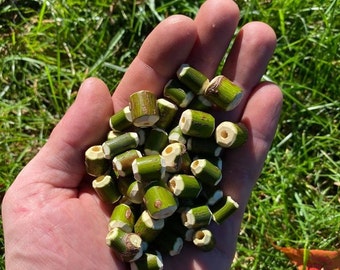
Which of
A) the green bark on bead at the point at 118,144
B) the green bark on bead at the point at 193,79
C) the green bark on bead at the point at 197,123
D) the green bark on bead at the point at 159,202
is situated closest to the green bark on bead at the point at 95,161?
the green bark on bead at the point at 118,144

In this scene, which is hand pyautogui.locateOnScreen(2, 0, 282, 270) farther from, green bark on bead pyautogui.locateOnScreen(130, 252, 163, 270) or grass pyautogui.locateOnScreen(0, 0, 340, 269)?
grass pyautogui.locateOnScreen(0, 0, 340, 269)

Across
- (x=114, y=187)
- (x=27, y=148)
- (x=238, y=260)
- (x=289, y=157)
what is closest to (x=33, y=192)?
(x=114, y=187)

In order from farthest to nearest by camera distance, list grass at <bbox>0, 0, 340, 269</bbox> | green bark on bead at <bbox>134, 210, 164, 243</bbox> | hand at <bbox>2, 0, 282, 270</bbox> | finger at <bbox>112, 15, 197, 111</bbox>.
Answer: grass at <bbox>0, 0, 340, 269</bbox>
finger at <bbox>112, 15, 197, 111</bbox>
green bark on bead at <bbox>134, 210, 164, 243</bbox>
hand at <bbox>2, 0, 282, 270</bbox>

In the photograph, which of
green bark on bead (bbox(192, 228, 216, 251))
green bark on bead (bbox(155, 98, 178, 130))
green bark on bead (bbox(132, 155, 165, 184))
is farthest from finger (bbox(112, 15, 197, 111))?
green bark on bead (bbox(192, 228, 216, 251))

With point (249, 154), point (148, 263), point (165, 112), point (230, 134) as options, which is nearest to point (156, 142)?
point (165, 112)

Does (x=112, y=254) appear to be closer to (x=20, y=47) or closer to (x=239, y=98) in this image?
(x=239, y=98)

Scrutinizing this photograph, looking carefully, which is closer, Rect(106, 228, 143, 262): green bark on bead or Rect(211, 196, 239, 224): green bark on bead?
Rect(106, 228, 143, 262): green bark on bead
